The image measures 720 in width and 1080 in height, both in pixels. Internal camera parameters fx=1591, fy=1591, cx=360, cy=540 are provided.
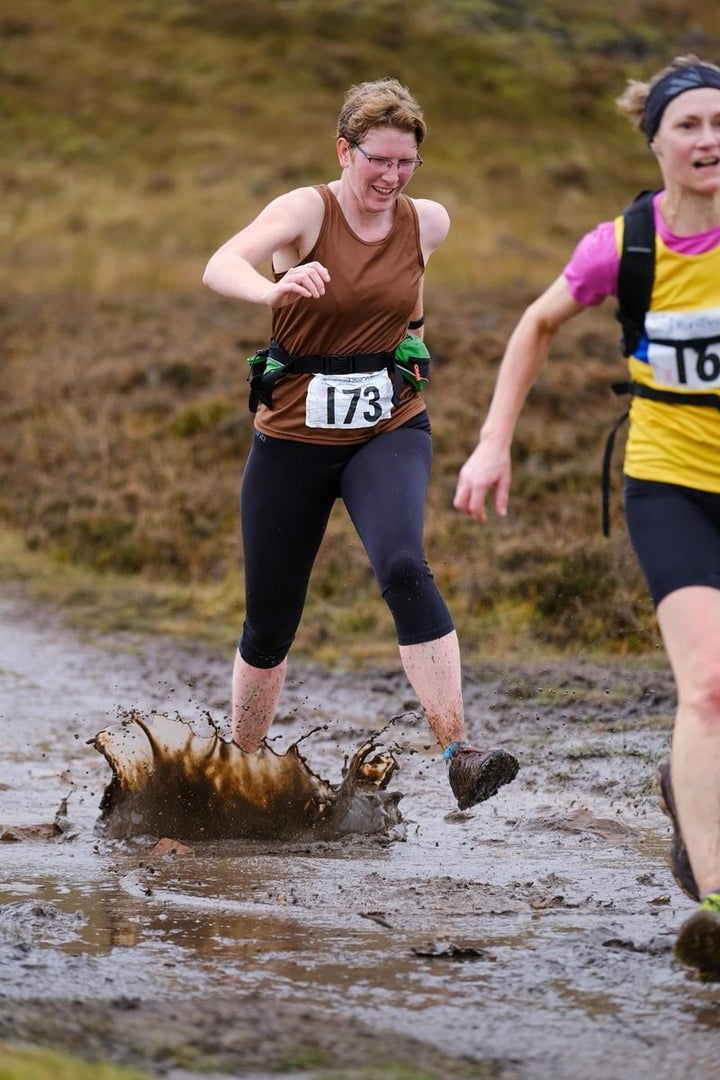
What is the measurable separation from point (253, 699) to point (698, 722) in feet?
7.50

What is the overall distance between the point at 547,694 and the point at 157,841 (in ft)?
12.0

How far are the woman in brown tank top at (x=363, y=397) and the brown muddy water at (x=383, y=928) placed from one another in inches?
24.0

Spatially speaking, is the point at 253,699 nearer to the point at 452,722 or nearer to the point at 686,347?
the point at 452,722

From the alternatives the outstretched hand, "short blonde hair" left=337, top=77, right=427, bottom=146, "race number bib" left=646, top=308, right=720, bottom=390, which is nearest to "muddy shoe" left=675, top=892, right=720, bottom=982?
the outstretched hand

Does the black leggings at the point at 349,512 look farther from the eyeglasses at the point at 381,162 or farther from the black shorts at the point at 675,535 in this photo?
the black shorts at the point at 675,535

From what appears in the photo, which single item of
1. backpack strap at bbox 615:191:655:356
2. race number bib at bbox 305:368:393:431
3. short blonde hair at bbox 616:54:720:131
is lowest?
race number bib at bbox 305:368:393:431

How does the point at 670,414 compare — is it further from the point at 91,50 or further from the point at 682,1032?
the point at 91,50

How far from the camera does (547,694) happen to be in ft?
29.5

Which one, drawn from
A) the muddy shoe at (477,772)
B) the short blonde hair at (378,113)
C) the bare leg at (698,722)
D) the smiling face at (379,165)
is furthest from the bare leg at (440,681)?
the short blonde hair at (378,113)

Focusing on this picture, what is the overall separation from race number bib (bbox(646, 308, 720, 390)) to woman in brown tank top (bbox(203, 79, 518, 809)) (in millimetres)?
1364

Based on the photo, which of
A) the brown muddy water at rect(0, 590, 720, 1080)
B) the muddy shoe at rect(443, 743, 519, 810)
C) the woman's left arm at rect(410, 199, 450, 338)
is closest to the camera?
the brown muddy water at rect(0, 590, 720, 1080)

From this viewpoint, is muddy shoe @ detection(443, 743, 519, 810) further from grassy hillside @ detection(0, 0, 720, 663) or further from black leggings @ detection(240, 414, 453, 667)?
grassy hillside @ detection(0, 0, 720, 663)

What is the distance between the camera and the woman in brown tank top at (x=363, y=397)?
513 centimetres

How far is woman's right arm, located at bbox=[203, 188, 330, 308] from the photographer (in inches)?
187
